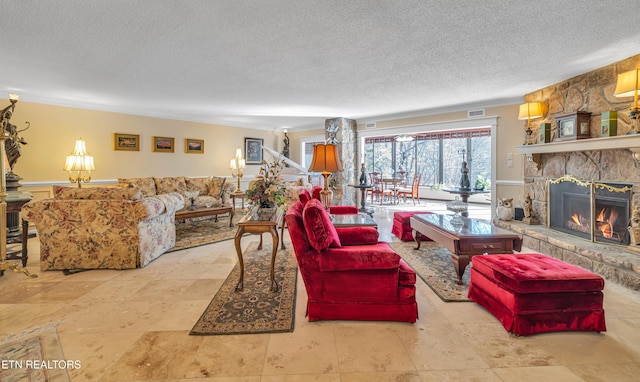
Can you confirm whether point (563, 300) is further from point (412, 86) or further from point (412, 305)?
point (412, 86)

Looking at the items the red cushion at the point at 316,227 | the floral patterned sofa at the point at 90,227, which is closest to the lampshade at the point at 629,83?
the red cushion at the point at 316,227

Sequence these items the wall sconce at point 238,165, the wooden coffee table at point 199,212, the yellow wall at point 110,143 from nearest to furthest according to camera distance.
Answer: the wooden coffee table at point 199,212 → the yellow wall at point 110,143 → the wall sconce at point 238,165

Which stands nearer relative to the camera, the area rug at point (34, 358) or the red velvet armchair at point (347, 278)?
the area rug at point (34, 358)

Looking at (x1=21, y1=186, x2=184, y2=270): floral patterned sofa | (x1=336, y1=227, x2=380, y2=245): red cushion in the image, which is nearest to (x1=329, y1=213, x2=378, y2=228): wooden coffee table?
(x1=336, y1=227, x2=380, y2=245): red cushion

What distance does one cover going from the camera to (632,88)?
116 inches

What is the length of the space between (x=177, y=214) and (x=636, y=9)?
5.76 meters

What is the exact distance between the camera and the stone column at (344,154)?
752cm

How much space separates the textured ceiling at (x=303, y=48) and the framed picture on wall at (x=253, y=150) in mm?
3177

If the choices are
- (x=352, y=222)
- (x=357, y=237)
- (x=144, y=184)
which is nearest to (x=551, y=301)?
(x=357, y=237)

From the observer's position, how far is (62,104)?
5.39 meters

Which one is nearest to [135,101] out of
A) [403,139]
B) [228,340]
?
[228,340]

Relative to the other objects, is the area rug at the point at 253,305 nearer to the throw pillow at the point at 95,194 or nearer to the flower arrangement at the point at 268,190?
the flower arrangement at the point at 268,190

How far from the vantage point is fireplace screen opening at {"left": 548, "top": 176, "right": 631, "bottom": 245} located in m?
3.34

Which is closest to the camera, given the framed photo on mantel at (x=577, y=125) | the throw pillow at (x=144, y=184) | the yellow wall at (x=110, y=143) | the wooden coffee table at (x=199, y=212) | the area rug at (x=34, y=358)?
the area rug at (x=34, y=358)
